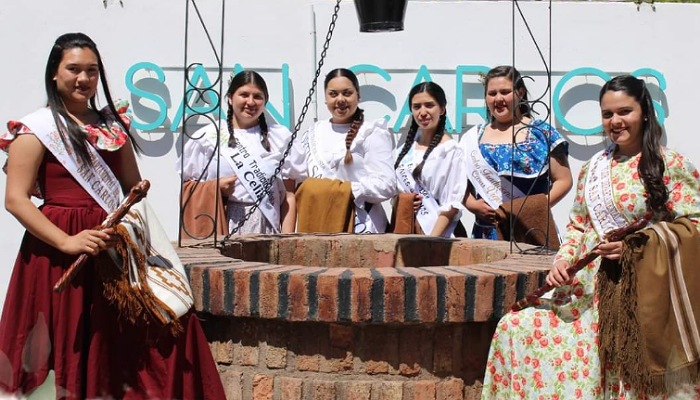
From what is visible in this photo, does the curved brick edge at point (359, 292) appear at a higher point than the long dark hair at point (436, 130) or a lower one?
lower

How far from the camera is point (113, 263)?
345 cm

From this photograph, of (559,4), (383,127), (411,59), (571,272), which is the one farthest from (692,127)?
(571,272)

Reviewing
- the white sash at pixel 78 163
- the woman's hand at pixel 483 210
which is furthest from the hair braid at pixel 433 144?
the white sash at pixel 78 163

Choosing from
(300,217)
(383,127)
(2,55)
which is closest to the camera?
(300,217)

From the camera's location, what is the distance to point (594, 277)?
3801mm

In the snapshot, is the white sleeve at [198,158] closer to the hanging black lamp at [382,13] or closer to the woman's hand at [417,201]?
the woman's hand at [417,201]

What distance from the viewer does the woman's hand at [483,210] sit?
5391 mm

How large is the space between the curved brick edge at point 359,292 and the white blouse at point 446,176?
1929 mm

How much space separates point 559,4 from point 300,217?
3.57m

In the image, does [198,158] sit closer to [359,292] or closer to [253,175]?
[253,175]

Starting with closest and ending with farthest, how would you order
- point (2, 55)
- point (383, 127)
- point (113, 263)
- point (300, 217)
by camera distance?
point (113, 263), point (300, 217), point (383, 127), point (2, 55)

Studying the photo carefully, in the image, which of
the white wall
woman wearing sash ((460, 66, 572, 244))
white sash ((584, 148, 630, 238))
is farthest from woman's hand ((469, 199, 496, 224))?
the white wall

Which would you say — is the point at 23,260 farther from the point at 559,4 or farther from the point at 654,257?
the point at 559,4

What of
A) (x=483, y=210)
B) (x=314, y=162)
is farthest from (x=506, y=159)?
(x=314, y=162)
